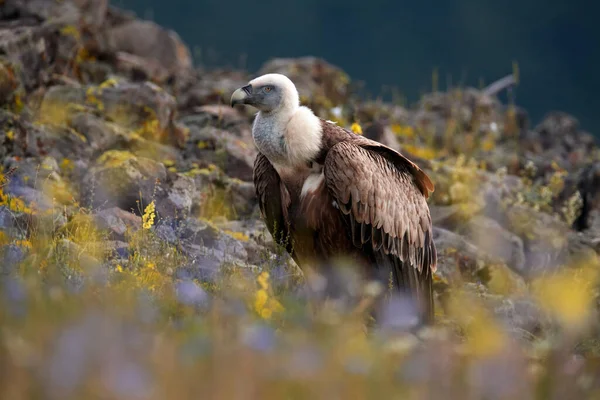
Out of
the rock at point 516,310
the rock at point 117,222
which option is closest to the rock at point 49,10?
the rock at point 117,222

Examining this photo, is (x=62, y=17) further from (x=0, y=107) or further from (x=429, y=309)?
(x=429, y=309)

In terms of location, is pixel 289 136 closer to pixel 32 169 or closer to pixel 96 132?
pixel 32 169

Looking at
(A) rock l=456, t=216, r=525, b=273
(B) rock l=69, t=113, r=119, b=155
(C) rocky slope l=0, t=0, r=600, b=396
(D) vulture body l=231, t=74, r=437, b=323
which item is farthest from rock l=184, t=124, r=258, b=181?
(D) vulture body l=231, t=74, r=437, b=323

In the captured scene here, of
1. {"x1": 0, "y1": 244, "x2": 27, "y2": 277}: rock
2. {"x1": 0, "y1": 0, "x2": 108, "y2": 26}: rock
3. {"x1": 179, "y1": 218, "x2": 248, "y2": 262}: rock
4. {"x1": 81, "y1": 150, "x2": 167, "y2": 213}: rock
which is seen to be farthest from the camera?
{"x1": 0, "y1": 0, "x2": 108, "y2": 26}: rock

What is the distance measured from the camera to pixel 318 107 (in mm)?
16438

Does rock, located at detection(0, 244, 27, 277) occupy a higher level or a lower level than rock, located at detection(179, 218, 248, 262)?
higher

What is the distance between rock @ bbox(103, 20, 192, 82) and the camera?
20.0m

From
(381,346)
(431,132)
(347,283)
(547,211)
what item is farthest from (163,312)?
(431,132)

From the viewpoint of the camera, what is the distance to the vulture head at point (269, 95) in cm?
689

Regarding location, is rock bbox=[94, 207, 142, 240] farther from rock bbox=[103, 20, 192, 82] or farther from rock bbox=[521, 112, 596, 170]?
rock bbox=[521, 112, 596, 170]

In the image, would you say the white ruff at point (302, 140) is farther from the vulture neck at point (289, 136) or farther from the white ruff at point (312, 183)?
the white ruff at point (312, 183)

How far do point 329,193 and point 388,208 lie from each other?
63cm

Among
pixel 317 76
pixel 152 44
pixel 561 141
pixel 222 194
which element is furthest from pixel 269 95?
pixel 561 141

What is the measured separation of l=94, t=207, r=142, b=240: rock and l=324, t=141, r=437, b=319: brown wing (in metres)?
2.04
